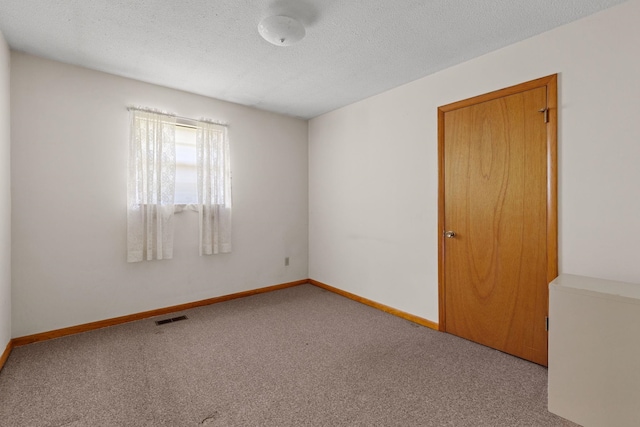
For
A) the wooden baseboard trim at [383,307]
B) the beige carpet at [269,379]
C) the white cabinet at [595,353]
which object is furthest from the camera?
the wooden baseboard trim at [383,307]

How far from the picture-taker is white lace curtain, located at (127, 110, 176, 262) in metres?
3.06

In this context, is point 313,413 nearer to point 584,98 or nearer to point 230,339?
point 230,339

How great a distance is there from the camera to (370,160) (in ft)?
11.8

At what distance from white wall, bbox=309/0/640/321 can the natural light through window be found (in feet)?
5.72

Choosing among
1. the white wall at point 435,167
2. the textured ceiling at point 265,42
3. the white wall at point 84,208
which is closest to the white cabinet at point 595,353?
the white wall at point 435,167

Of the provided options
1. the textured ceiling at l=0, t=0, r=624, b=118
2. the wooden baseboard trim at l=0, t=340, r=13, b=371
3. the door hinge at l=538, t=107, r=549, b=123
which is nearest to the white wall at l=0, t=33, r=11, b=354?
the wooden baseboard trim at l=0, t=340, r=13, b=371

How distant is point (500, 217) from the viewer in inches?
96.9

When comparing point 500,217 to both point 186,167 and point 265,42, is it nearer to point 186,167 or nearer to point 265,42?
point 265,42

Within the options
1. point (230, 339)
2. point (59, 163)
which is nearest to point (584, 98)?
point (230, 339)

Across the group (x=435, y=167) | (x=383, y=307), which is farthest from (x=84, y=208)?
(x=435, y=167)

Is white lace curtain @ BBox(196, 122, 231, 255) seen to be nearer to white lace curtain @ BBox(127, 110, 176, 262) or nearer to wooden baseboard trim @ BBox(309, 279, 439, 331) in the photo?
white lace curtain @ BBox(127, 110, 176, 262)

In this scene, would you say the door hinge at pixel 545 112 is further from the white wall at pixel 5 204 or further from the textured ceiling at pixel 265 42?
the white wall at pixel 5 204

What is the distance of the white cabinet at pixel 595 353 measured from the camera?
1.52m

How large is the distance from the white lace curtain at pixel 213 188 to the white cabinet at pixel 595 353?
3286 millimetres
